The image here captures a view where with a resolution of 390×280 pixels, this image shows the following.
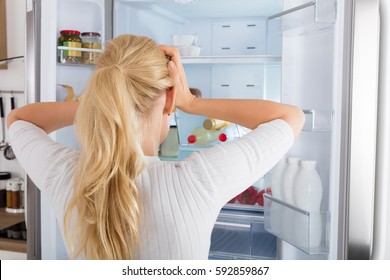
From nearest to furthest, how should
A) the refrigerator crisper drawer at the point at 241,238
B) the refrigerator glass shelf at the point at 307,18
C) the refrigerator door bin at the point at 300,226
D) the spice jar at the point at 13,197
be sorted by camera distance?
the refrigerator glass shelf at the point at 307,18, the refrigerator door bin at the point at 300,226, the refrigerator crisper drawer at the point at 241,238, the spice jar at the point at 13,197

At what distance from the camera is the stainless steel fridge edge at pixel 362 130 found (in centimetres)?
122

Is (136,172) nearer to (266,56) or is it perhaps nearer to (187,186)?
(187,186)

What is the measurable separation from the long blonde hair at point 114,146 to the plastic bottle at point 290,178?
0.69m

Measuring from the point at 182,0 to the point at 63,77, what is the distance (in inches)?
21.3

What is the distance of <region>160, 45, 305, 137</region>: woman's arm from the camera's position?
0.99m

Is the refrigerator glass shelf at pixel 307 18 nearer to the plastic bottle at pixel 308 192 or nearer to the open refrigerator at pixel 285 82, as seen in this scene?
the open refrigerator at pixel 285 82

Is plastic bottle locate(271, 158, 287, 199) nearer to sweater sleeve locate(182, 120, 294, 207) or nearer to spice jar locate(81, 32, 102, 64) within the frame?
sweater sleeve locate(182, 120, 294, 207)

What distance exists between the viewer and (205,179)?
0.87 metres

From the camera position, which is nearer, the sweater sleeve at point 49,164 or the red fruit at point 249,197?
the sweater sleeve at point 49,164

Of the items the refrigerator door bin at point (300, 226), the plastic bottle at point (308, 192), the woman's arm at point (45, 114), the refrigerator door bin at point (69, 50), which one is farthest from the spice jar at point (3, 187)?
the plastic bottle at point (308, 192)

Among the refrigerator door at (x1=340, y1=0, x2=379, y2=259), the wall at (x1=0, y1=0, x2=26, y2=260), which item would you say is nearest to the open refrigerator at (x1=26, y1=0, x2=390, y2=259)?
the refrigerator door at (x1=340, y1=0, x2=379, y2=259)
